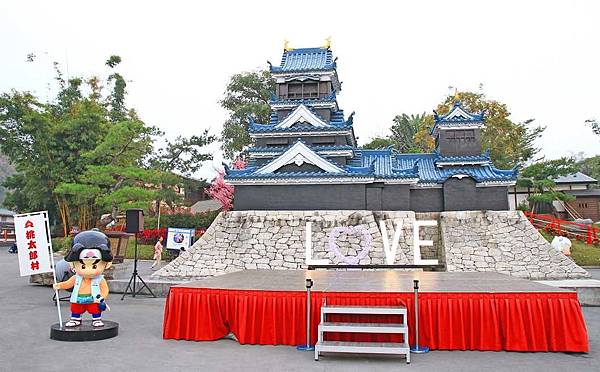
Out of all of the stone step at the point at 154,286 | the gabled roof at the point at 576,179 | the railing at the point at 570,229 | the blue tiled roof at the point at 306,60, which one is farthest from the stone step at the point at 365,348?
the gabled roof at the point at 576,179

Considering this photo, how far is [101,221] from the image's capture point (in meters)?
25.2

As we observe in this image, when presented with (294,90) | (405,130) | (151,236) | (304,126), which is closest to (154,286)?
(304,126)

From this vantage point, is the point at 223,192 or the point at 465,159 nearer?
the point at 465,159

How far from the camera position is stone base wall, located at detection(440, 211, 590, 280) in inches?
539

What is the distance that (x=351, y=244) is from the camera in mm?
14406

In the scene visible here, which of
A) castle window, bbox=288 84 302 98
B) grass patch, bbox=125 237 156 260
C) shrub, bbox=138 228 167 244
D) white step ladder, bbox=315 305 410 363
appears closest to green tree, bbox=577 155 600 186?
castle window, bbox=288 84 302 98

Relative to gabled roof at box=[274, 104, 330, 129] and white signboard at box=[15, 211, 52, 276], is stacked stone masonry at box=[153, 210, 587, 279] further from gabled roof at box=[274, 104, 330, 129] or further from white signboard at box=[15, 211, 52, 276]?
white signboard at box=[15, 211, 52, 276]

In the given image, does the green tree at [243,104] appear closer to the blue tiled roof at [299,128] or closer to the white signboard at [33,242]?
the blue tiled roof at [299,128]

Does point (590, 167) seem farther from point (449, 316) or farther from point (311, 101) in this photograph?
point (449, 316)

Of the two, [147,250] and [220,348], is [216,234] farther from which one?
[147,250]

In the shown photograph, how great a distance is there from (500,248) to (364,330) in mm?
10471

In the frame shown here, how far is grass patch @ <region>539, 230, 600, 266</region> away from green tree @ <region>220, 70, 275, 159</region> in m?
21.1

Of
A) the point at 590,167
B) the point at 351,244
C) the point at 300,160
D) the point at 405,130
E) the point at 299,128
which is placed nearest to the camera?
the point at 351,244

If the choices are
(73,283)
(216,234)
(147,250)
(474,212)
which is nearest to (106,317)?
(73,283)
